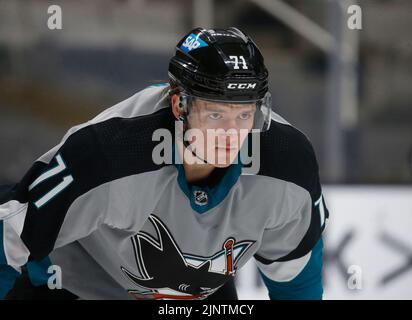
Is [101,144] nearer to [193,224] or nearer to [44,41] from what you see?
[193,224]

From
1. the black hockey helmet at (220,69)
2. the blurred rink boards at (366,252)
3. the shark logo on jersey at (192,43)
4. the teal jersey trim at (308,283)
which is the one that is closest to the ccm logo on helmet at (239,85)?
the black hockey helmet at (220,69)

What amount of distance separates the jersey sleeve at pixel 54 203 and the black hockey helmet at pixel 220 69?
0.25 metres

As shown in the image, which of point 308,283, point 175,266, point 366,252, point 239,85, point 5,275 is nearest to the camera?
point 239,85

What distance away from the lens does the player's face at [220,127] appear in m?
1.86

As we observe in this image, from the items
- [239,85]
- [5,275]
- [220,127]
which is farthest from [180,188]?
[5,275]

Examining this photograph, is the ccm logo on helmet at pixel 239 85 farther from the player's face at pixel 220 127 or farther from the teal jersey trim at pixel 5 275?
the teal jersey trim at pixel 5 275

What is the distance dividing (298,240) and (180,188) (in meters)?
0.35

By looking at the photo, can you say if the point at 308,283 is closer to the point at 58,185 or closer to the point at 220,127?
the point at 220,127

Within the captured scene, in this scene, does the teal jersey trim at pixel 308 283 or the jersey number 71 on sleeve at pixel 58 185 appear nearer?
the jersey number 71 on sleeve at pixel 58 185

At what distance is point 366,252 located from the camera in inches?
134

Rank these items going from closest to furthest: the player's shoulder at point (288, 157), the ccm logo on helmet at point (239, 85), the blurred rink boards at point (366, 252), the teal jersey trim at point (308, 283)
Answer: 1. the ccm logo on helmet at point (239, 85)
2. the player's shoulder at point (288, 157)
3. the teal jersey trim at point (308, 283)
4. the blurred rink boards at point (366, 252)

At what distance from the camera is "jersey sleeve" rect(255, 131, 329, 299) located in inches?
79.0

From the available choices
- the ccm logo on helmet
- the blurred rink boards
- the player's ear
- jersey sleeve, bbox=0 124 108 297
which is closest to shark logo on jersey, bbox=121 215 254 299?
jersey sleeve, bbox=0 124 108 297

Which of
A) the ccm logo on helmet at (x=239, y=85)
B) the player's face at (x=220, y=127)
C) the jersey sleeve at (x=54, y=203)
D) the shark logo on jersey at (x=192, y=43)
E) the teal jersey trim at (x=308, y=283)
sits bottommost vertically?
the teal jersey trim at (x=308, y=283)
